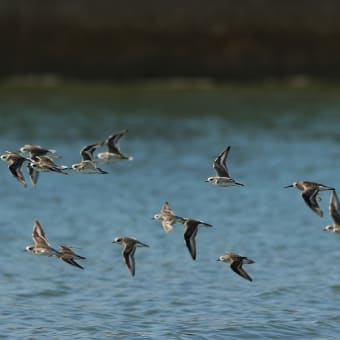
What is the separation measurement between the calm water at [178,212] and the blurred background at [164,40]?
170cm

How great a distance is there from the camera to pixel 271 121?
107 feet

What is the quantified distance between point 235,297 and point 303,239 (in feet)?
13.4

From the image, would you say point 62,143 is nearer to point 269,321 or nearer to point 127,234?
point 127,234

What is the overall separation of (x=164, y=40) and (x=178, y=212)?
1720cm

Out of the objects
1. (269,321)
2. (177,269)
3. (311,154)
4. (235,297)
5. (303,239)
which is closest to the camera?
(269,321)

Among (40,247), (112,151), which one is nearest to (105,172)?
(112,151)

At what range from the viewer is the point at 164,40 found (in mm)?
39281

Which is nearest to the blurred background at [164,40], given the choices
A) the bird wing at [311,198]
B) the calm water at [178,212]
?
the calm water at [178,212]

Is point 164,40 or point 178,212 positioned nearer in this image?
point 178,212

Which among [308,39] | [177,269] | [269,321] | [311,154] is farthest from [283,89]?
[269,321]

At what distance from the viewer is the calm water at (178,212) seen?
→ 1596 centimetres

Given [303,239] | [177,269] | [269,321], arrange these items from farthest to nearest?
[303,239] → [177,269] → [269,321]

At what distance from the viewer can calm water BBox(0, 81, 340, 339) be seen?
15961mm

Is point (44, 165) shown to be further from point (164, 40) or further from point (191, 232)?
point (164, 40)
